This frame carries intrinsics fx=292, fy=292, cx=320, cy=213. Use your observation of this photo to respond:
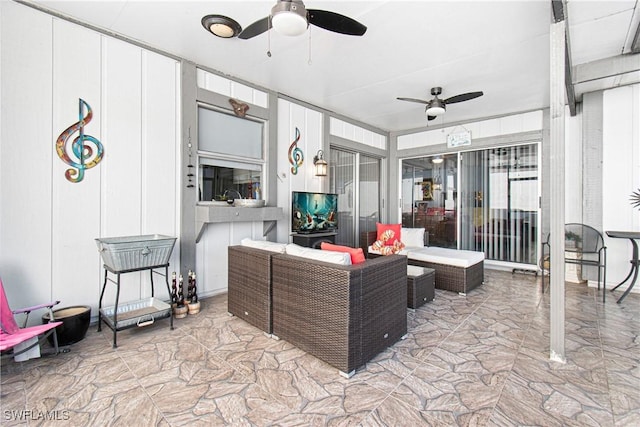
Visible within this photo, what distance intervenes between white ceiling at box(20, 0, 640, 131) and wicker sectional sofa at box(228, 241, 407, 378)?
88.0 inches

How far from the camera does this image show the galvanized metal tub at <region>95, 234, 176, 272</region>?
2547 millimetres

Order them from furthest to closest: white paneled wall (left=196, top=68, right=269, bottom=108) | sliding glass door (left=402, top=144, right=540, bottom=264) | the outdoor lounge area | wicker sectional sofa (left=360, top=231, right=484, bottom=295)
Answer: sliding glass door (left=402, top=144, right=540, bottom=264), wicker sectional sofa (left=360, top=231, right=484, bottom=295), white paneled wall (left=196, top=68, right=269, bottom=108), the outdoor lounge area

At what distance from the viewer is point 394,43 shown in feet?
10.4

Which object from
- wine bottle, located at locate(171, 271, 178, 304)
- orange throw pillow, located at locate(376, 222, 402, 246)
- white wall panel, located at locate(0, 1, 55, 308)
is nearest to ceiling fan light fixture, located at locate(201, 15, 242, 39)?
white wall panel, located at locate(0, 1, 55, 308)

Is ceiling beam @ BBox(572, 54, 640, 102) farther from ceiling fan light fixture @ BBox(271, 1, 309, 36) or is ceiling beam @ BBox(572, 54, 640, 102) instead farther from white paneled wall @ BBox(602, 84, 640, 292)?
ceiling fan light fixture @ BBox(271, 1, 309, 36)

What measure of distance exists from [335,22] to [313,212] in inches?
115

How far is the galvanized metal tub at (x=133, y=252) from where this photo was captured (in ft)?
8.36

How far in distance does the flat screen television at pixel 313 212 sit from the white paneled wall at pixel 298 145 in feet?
0.73

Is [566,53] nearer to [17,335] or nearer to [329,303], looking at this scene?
[329,303]

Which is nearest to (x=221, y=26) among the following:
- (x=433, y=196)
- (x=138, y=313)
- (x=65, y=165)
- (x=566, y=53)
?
(x=65, y=165)

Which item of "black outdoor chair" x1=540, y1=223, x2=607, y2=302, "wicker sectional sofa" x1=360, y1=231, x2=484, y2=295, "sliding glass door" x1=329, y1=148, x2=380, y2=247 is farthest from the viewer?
"sliding glass door" x1=329, y1=148, x2=380, y2=247

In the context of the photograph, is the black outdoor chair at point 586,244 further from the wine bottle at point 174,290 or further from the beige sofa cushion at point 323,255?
the wine bottle at point 174,290

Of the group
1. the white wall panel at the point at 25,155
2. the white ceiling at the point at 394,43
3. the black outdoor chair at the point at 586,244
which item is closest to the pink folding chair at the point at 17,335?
the white wall panel at the point at 25,155

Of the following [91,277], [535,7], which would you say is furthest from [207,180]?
[535,7]
